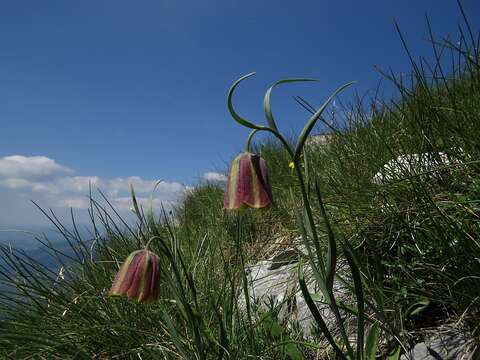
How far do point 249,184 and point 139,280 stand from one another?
1.36 feet

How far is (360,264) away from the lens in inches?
48.9

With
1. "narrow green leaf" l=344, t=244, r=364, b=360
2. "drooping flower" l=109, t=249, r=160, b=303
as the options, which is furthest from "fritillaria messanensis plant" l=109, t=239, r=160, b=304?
"narrow green leaf" l=344, t=244, r=364, b=360

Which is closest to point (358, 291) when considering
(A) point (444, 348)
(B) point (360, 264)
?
(B) point (360, 264)

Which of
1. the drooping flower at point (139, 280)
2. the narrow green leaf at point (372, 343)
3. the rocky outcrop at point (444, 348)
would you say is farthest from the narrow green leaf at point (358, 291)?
the drooping flower at point (139, 280)

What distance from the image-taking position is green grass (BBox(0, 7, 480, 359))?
4.34 feet

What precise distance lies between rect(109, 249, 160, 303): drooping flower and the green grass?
0.05 metres

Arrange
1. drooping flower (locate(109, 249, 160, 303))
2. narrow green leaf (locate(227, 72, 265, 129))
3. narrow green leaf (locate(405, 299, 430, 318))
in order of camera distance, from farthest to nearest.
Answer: narrow green leaf (locate(405, 299, 430, 318)), drooping flower (locate(109, 249, 160, 303)), narrow green leaf (locate(227, 72, 265, 129))

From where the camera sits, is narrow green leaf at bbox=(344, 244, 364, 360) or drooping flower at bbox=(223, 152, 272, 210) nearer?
narrow green leaf at bbox=(344, 244, 364, 360)

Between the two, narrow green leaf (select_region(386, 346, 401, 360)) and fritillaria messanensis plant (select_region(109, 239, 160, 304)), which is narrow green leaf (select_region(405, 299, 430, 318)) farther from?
fritillaria messanensis plant (select_region(109, 239, 160, 304))

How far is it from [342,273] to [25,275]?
53.9 inches

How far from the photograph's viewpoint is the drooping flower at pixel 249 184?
1101 millimetres

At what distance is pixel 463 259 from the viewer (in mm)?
1300

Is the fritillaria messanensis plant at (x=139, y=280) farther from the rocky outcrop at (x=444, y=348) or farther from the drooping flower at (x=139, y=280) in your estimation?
the rocky outcrop at (x=444, y=348)

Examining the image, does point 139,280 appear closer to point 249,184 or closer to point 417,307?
point 249,184
